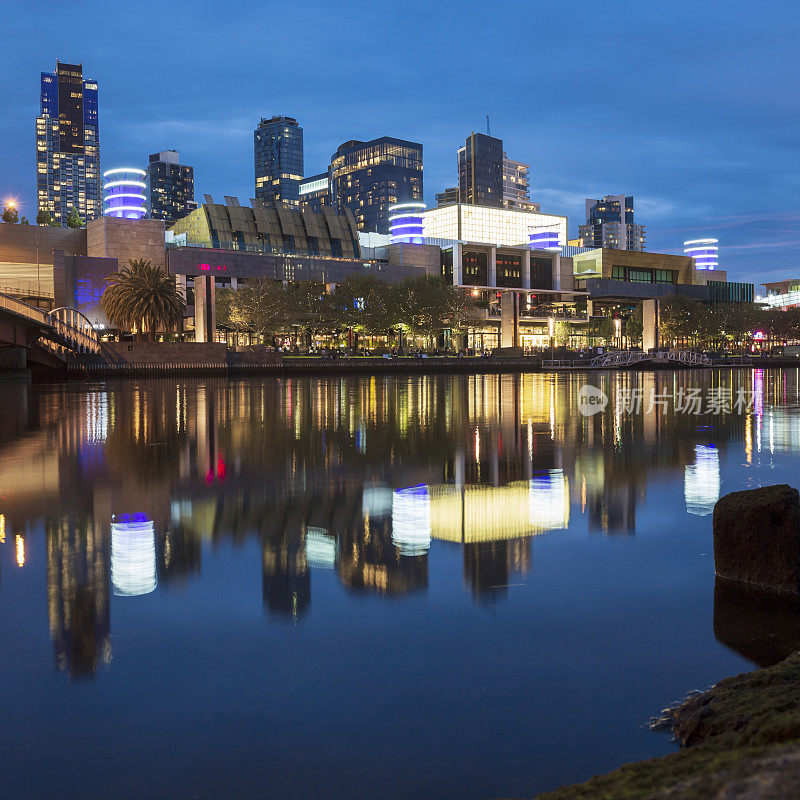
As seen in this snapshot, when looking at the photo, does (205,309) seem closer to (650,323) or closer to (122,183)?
(122,183)

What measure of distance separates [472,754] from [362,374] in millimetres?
66432

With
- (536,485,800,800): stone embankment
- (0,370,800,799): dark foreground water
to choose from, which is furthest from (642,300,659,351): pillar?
(536,485,800,800): stone embankment

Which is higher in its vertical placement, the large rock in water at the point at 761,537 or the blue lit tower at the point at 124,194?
the blue lit tower at the point at 124,194

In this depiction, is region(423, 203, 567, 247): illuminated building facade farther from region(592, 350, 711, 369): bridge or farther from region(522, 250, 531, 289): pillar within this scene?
region(592, 350, 711, 369): bridge

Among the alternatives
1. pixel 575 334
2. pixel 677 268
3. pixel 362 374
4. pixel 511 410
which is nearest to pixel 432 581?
pixel 511 410

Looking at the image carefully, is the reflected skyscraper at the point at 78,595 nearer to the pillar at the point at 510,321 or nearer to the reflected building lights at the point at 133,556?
the reflected building lights at the point at 133,556

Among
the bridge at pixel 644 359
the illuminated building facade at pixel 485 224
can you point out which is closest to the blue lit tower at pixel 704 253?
the illuminated building facade at pixel 485 224

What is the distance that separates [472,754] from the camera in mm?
3611

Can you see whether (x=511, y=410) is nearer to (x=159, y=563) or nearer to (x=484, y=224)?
(x=159, y=563)

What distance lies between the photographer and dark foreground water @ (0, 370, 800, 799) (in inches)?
142

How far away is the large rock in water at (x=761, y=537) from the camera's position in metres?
6.10

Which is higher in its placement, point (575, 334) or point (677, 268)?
point (677, 268)

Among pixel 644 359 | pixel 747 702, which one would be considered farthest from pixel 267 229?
pixel 747 702

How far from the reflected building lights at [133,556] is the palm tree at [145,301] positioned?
65.9 m
